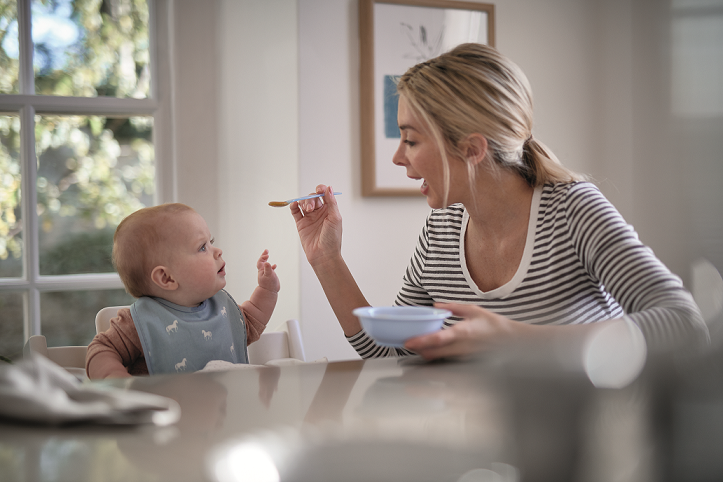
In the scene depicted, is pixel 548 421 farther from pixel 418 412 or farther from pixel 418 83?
pixel 418 83

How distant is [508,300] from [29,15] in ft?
6.58

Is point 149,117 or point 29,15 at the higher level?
point 29,15

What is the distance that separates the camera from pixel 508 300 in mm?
1161

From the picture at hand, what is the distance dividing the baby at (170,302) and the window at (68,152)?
3.31 ft

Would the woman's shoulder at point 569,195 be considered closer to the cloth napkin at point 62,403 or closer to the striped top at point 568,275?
the striped top at point 568,275

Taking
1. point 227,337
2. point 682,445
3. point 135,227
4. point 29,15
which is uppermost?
point 29,15

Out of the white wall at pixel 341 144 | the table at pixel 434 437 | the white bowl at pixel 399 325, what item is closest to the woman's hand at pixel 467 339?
the white bowl at pixel 399 325

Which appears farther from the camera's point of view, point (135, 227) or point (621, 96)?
point (621, 96)

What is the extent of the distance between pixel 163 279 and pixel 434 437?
0.91 m

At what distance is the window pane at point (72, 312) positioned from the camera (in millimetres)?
2102

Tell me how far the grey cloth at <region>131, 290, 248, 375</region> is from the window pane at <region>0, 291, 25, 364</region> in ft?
3.89

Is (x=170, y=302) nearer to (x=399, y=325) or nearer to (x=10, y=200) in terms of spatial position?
(x=399, y=325)

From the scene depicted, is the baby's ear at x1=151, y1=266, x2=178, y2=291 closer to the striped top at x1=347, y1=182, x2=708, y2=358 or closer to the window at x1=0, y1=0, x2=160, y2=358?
the striped top at x1=347, y1=182, x2=708, y2=358

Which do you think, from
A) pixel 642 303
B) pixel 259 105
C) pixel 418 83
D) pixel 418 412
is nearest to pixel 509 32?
pixel 259 105
